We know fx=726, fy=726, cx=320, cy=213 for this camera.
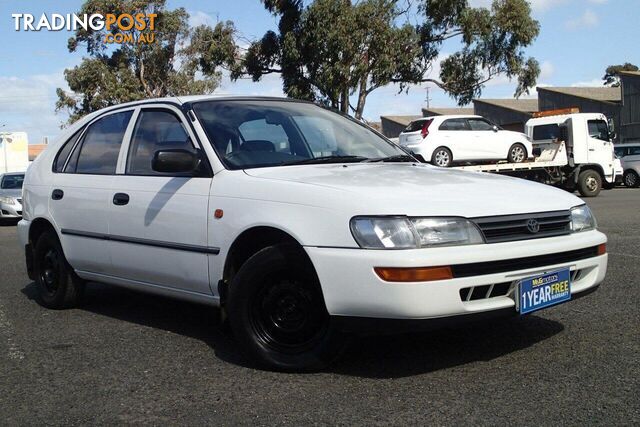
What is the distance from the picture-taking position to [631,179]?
2630 cm

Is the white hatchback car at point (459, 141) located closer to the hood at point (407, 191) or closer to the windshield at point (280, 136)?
the windshield at point (280, 136)

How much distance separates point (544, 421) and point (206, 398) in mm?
1621

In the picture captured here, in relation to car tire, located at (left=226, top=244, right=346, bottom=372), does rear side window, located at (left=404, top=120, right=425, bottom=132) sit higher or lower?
higher

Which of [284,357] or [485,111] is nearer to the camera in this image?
[284,357]

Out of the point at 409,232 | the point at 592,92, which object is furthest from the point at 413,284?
the point at 592,92

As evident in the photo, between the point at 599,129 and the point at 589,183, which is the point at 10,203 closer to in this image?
the point at 589,183

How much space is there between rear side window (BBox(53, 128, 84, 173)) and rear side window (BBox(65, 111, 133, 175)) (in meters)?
0.10

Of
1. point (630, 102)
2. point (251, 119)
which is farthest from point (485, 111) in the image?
point (251, 119)

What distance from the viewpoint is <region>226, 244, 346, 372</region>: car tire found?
12.6ft

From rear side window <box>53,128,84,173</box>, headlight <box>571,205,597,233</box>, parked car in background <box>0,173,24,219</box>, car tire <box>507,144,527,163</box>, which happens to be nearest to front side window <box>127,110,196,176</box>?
rear side window <box>53,128,84,173</box>

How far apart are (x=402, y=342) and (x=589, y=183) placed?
17.6 metres

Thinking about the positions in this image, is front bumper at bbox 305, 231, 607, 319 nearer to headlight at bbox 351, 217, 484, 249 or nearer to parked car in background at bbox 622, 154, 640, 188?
headlight at bbox 351, 217, 484, 249

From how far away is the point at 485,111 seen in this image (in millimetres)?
52594

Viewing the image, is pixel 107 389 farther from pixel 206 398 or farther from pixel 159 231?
pixel 159 231
